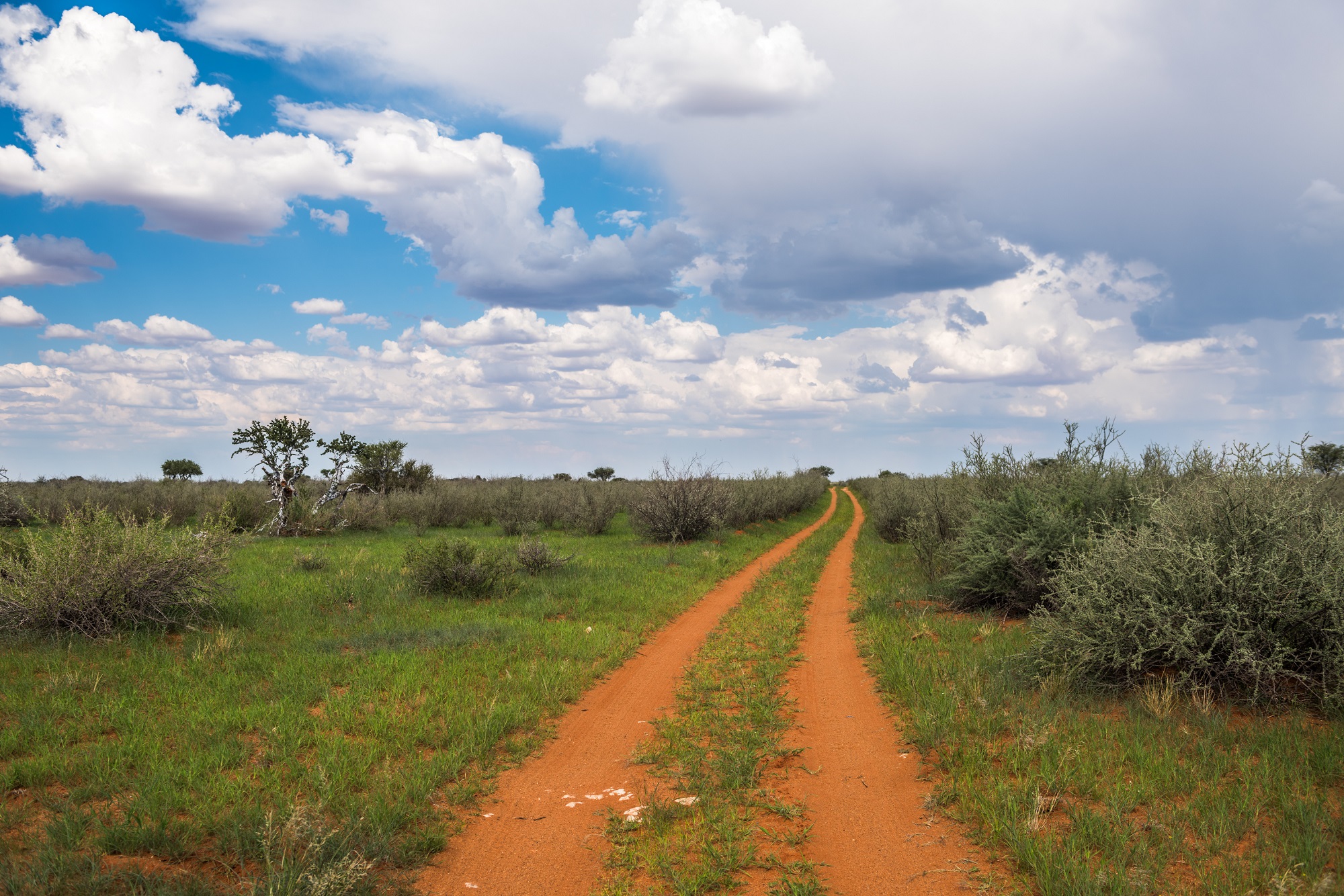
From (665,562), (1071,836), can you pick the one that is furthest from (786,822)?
(665,562)

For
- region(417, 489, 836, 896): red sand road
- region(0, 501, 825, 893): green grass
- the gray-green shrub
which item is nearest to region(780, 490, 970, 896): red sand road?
region(417, 489, 836, 896): red sand road

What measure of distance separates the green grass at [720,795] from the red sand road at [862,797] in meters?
0.20

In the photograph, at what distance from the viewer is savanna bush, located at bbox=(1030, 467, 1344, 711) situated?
607cm

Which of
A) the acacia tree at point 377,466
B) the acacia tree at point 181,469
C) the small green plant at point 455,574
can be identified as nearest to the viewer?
the small green plant at point 455,574

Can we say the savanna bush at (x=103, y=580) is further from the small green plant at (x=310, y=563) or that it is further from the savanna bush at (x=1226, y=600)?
the savanna bush at (x=1226, y=600)

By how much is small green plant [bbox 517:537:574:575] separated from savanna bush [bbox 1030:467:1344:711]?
32.5 ft

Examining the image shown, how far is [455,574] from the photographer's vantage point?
1277 centimetres

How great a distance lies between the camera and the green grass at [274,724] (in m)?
4.57

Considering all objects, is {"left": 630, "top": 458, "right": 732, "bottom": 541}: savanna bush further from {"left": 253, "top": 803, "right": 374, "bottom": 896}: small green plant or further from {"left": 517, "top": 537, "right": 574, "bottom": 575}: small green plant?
{"left": 253, "top": 803, "right": 374, "bottom": 896}: small green plant

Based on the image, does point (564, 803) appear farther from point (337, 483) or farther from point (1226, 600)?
point (337, 483)

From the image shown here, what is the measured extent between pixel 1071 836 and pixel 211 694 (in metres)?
7.75

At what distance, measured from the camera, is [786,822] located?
5.07 meters

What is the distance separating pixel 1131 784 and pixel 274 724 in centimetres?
713

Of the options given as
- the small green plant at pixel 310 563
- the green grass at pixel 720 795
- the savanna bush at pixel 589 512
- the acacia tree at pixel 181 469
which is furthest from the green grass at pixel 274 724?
the acacia tree at pixel 181 469
